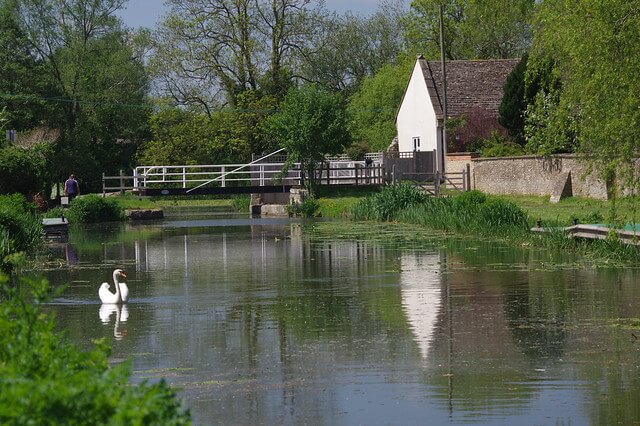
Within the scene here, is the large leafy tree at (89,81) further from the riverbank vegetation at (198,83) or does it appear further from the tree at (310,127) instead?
the tree at (310,127)

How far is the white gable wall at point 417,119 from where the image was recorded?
6100cm

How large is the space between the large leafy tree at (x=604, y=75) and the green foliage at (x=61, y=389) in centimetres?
1383

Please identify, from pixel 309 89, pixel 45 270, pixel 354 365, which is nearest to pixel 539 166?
pixel 309 89

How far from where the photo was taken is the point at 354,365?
43.8 ft

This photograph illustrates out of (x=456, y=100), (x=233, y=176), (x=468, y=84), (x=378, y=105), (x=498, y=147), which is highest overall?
(x=378, y=105)

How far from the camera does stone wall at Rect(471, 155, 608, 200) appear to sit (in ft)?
134

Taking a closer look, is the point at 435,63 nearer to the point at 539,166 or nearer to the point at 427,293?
the point at 539,166

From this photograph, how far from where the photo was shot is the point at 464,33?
8069 centimetres

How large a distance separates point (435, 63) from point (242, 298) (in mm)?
44868

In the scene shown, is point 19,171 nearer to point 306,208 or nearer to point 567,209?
point 306,208

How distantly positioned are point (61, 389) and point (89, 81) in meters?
68.9

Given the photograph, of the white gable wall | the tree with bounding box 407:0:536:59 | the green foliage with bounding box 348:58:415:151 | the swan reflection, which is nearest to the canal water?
the swan reflection

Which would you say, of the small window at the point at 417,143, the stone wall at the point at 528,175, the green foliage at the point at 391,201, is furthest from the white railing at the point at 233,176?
the green foliage at the point at 391,201

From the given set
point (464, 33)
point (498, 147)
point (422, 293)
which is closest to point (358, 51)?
point (464, 33)
